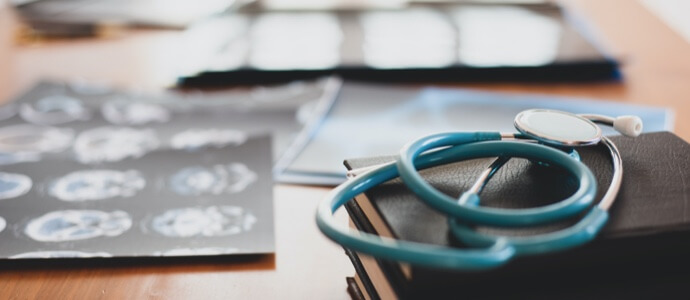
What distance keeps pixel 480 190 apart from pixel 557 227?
A: 4 cm

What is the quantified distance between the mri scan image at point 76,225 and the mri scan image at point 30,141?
0.38 feet

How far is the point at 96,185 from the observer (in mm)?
543

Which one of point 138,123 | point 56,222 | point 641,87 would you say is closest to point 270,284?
point 56,222

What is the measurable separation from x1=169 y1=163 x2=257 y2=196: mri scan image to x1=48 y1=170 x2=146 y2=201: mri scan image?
3 cm

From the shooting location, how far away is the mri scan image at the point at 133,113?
69 centimetres

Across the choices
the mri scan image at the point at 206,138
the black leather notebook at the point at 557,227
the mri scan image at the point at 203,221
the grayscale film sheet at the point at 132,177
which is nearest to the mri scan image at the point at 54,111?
the grayscale film sheet at the point at 132,177

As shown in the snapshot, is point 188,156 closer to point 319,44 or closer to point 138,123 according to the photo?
point 138,123

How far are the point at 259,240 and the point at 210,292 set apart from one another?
6 centimetres

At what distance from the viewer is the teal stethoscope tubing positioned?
0.28 metres

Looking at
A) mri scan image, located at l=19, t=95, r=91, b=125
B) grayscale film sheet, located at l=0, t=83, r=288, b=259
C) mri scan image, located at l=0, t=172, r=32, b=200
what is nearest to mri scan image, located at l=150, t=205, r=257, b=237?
grayscale film sheet, located at l=0, t=83, r=288, b=259

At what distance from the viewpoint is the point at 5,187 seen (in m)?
0.54

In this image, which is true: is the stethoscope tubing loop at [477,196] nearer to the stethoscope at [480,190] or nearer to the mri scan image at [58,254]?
the stethoscope at [480,190]

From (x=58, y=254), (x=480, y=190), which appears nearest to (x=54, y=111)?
(x=58, y=254)

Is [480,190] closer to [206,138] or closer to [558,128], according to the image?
[558,128]
